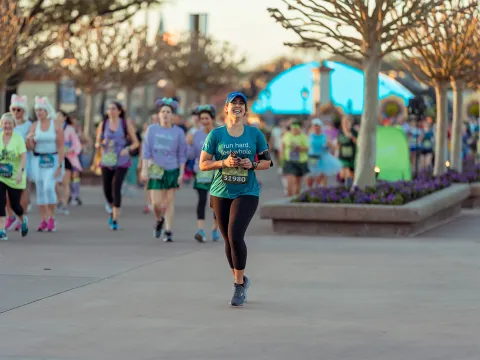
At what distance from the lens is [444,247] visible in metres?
15.0

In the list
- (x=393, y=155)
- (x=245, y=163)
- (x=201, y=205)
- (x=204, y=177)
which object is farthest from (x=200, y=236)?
(x=393, y=155)

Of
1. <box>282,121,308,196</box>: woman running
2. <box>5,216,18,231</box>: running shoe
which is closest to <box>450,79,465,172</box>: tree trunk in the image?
<box>282,121,308,196</box>: woman running

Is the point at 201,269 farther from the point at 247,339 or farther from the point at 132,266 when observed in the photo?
the point at 247,339

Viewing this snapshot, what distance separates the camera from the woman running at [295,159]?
2398 cm

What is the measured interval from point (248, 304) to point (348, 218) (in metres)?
6.29

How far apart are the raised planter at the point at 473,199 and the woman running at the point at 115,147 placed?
7067 mm

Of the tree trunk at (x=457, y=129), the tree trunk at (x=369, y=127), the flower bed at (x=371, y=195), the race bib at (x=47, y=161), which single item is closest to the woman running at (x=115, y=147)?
the race bib at (x=47, y=161)

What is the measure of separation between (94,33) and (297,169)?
1546 centimetres

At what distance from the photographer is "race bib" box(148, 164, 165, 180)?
51.5ft

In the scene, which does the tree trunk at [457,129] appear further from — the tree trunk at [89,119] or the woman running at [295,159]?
the tree trunk at [89,119]

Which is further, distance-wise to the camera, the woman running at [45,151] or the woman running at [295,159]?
the woman running at [295,159]

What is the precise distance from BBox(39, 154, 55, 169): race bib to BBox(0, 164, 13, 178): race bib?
1263 mm

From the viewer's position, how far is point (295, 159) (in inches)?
948

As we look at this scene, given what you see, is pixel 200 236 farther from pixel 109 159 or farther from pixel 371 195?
pixel 371 195
